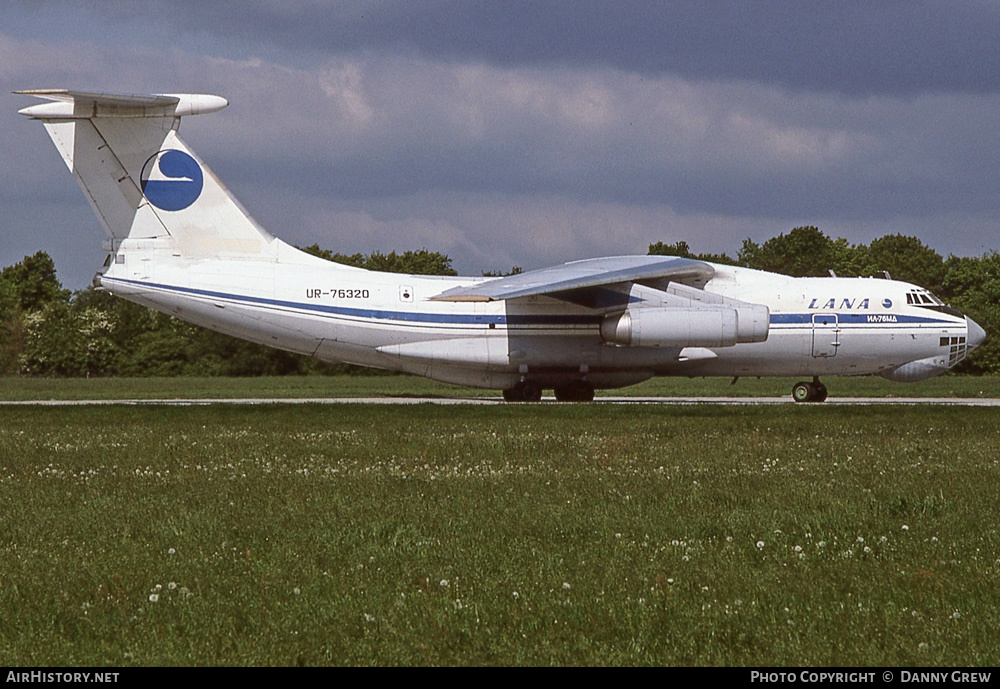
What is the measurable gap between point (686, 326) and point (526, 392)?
16.0ft

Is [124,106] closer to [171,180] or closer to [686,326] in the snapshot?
[171,180]

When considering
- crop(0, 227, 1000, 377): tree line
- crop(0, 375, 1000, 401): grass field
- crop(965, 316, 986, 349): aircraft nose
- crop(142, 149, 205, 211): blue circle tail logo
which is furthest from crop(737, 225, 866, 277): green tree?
crop(142, 149, 205, 211): blue circle tail logo

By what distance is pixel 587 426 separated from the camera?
20516 millimetres

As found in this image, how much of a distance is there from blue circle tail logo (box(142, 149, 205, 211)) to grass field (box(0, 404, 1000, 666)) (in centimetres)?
1195

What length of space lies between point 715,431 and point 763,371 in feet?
37.3

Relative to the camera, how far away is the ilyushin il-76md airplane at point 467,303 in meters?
26.9

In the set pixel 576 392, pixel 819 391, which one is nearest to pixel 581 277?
pixel 576 392

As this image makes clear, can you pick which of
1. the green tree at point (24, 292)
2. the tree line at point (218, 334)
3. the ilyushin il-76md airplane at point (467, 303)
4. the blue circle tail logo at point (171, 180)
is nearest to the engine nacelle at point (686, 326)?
the ilyushin il-76md airplane at point (467, 303)

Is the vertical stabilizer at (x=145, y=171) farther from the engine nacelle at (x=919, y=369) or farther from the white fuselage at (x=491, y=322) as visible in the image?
the engine nacelle at (x=919, y=369)

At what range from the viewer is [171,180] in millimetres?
27219

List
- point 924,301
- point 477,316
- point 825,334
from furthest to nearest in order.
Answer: point 924,301, point 825,334, point 477,316

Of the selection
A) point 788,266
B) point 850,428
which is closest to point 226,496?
point 850,428

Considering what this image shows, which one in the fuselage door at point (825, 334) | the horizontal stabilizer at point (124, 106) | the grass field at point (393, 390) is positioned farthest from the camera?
the grass field at point (393, 390)

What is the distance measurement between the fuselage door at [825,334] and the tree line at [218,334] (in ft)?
122
